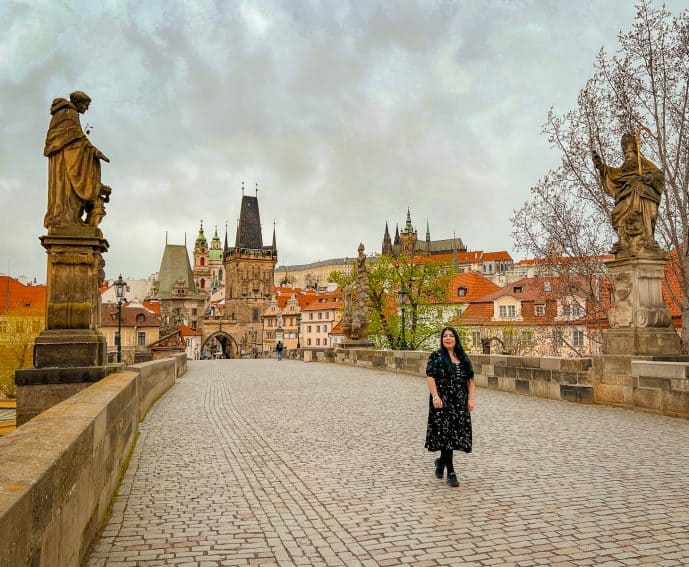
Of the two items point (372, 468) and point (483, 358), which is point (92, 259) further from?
point (483, 358)

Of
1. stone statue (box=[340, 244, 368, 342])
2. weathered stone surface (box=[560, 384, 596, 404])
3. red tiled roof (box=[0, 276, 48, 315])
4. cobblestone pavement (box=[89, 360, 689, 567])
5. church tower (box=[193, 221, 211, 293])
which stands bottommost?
cobblestone pavement (box=[89, 360, 689, 567])

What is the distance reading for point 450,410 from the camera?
231 inches

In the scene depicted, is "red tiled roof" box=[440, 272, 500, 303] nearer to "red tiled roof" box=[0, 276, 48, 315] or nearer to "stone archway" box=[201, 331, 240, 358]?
"red tiled roof" box=[0, 276, 48, 315]

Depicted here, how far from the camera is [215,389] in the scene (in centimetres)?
1684

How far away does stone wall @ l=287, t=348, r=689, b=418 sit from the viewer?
938 centimetres

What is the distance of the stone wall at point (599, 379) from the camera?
30.8ft

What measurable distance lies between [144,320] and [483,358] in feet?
227

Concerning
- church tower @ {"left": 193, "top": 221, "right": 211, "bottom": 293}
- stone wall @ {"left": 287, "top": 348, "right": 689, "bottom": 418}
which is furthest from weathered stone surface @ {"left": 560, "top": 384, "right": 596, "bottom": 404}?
church tower @ {"left": 193, "top": 221, "right": 211, "bottom": 293}

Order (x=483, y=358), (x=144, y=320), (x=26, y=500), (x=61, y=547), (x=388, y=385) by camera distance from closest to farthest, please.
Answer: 1. (x=26, y=500)
2. (x=61, y=547)
3. (x=483, y=358)
4. (x=388, y=385)
5. (x=144, y=320)

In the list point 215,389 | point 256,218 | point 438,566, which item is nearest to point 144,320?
point 256,218

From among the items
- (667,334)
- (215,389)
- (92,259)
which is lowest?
(215,389)

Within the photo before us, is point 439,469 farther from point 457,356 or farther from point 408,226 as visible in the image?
point 408,226

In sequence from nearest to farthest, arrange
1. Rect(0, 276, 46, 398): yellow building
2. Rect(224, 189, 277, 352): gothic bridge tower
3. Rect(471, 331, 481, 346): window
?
Rect(0, 276, 46, 398): yellow building
Rect(471, 331, 481, 346): window
Rect(224, 189, 277, 352): gothic bridge tower

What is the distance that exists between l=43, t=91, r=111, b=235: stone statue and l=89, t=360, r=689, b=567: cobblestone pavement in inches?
120
